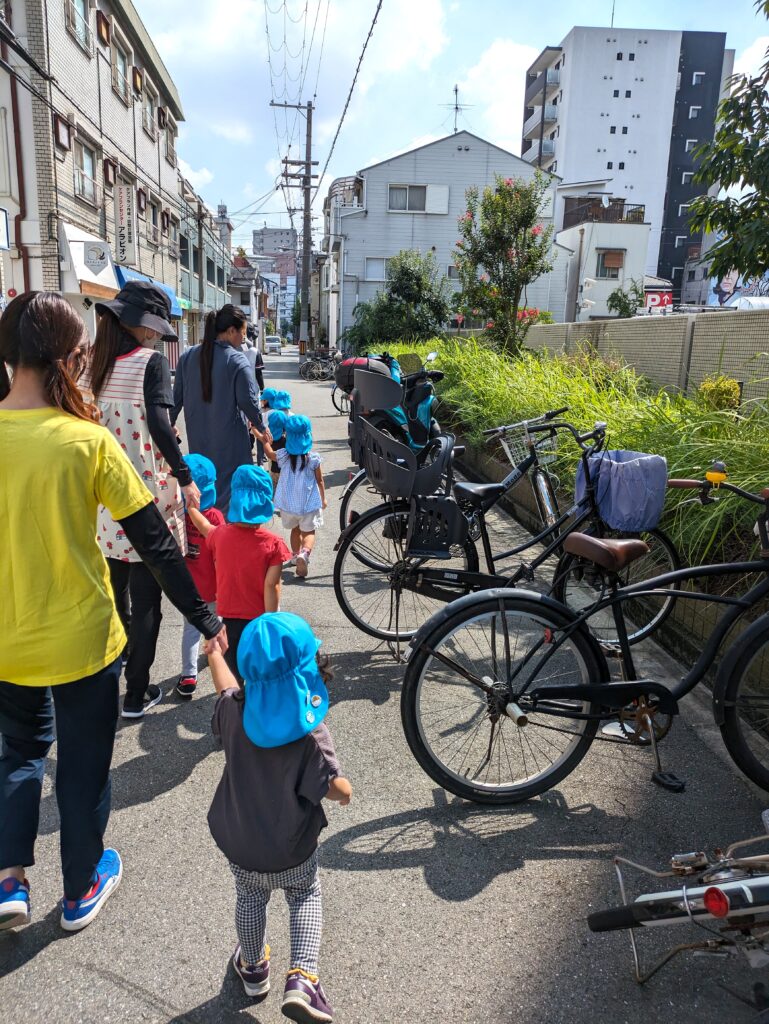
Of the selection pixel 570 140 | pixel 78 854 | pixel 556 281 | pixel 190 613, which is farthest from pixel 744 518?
pixel 570 140

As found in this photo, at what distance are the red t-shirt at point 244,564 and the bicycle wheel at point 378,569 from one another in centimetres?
105

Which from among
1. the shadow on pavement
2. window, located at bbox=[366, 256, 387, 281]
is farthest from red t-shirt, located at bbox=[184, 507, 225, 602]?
window, located at bbox=[366, 256, 387, 281]

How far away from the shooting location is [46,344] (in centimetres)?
197

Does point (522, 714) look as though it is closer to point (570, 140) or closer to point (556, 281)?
point (556, 281)

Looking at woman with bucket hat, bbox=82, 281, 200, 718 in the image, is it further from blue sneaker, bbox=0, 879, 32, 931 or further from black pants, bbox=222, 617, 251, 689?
blue sneaker, bbox=0, 879, 32, 931

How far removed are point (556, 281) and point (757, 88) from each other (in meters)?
34.5

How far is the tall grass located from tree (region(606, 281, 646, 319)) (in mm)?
24445

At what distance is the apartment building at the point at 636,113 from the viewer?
52.3 metres

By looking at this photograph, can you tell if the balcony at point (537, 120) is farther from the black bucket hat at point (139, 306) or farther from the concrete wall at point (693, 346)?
the black bucket hat at point (139, 306)

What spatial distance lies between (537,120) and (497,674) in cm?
6439

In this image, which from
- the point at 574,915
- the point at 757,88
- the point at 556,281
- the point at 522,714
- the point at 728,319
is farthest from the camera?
the point at 556,281

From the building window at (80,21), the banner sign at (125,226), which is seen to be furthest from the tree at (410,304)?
the building window at (80,21)

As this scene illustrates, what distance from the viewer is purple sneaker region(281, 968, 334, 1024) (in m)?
1.72

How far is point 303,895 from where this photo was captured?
1934mm
